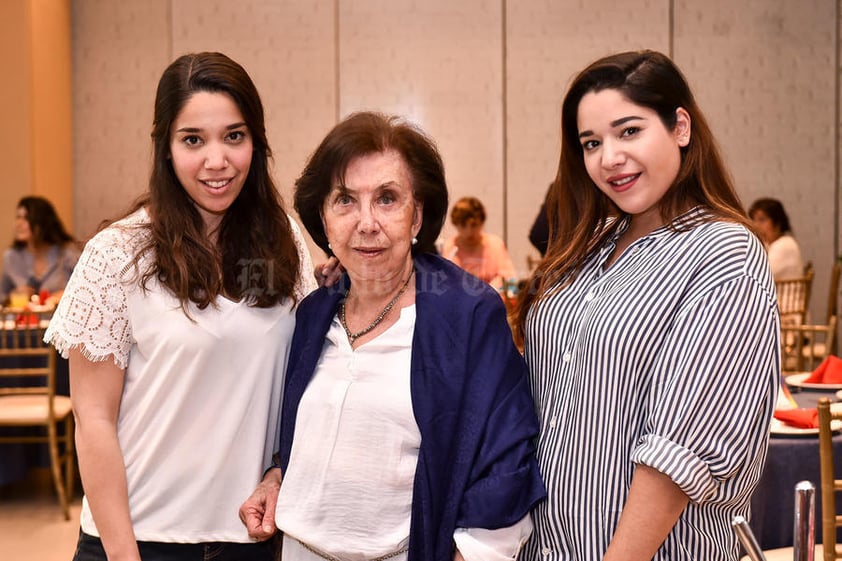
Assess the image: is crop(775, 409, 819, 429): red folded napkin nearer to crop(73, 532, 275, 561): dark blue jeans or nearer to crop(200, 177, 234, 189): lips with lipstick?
crop(73, 532, 275, 561): dark blue jeans

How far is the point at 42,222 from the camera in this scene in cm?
645

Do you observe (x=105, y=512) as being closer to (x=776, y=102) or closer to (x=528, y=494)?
(x=528, y=494)

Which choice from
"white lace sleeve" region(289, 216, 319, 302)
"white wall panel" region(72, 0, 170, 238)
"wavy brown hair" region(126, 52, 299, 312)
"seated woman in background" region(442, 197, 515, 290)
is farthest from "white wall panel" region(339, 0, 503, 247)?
"wavy brown hair" region(126, 52, 299, 312)

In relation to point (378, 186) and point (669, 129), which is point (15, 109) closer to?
point (378, 186)

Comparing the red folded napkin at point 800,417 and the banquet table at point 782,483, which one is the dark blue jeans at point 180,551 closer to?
the banquet table at point 782,483

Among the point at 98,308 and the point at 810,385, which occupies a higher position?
the point at 98,308

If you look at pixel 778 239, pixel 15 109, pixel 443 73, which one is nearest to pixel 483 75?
pixel 443 73

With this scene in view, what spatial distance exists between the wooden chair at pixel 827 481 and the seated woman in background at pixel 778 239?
Result: 4.71m

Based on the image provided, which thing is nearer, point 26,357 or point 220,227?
point 220,227

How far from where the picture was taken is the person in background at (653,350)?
1.37 metres

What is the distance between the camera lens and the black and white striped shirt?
1.37 m

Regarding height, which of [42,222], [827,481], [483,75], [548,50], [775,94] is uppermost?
[548,50]

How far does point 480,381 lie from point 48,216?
18.7 ft

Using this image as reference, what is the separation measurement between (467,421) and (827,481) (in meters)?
1.32
